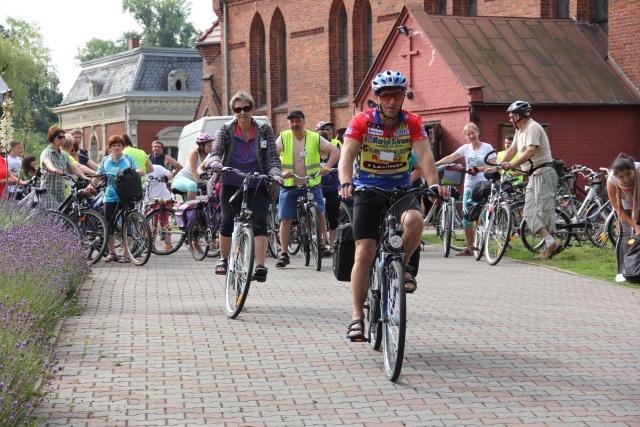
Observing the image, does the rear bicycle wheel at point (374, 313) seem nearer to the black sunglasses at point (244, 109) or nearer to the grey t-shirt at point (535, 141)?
the black sunglasses at point (244, 109)

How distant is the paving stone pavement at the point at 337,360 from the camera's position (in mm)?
6672

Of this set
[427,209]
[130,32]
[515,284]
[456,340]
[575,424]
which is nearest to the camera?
[575,424]

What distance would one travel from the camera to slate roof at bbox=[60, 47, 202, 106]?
77250 millimetres

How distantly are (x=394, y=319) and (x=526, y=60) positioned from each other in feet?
66.9

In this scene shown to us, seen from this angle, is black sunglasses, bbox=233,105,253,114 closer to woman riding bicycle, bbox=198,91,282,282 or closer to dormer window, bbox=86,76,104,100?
woman riding bicycle, bbox=198,91,282,282

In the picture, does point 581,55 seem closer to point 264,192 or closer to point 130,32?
point 264,192

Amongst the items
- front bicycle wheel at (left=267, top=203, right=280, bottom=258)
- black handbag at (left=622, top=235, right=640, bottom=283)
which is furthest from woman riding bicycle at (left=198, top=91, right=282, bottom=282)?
front bicycle wheel at (left=267, top=203, right=280, bottom=258)

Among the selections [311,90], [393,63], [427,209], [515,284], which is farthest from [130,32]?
[515,284]

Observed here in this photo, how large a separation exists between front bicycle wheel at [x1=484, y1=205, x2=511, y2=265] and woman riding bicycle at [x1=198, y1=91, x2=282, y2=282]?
5.04 m

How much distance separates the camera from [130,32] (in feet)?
381

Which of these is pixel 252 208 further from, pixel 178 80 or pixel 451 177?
pixel 178 80

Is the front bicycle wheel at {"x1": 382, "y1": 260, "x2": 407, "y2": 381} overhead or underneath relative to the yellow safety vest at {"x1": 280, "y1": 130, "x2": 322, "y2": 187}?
underneath

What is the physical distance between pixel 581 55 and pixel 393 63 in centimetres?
473

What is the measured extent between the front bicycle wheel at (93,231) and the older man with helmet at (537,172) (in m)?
5.49
